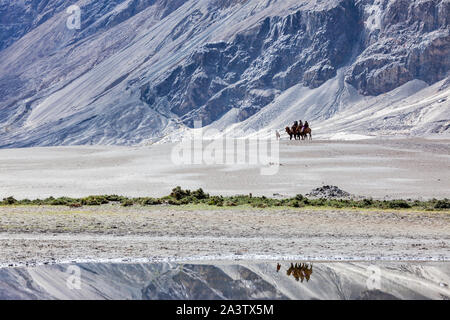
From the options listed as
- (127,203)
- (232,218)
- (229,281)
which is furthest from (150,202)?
(229,281)

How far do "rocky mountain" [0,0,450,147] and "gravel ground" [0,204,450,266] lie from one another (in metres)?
65.8

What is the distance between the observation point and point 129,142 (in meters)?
108

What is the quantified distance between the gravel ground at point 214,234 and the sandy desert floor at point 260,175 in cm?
473

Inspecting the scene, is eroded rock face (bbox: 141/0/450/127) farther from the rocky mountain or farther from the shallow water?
the shallow water

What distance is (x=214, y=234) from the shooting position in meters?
13.7

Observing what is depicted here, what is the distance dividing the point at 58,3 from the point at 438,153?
592 feet

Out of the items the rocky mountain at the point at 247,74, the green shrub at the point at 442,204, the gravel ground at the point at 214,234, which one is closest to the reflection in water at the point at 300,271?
the gravel ground at the point at 214,234

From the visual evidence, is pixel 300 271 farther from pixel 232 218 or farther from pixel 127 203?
pixel 127 203

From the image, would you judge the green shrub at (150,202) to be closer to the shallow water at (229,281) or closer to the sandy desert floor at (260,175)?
the sandy desert floor at (260,175)

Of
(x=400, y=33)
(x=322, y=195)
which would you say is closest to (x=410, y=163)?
(x=322, y=195)

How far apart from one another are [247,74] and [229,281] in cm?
11074

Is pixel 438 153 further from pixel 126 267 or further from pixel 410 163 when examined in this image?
pixel 126 267

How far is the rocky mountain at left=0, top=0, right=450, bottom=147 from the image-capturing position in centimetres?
9938

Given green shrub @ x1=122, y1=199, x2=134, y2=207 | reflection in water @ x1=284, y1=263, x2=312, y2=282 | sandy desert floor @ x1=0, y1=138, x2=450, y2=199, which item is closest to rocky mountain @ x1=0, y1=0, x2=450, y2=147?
sandy desert floor @ x1=0, y1=138, x2=450, y2=199
